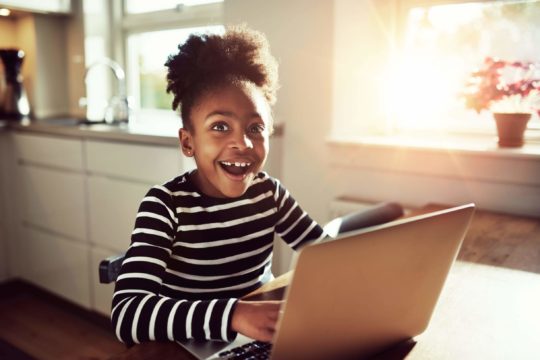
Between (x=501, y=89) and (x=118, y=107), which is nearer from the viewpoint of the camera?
(x=501, y=89)

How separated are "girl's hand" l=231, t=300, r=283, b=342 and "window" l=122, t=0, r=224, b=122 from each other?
191 centimetres

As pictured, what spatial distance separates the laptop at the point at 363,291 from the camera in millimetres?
443

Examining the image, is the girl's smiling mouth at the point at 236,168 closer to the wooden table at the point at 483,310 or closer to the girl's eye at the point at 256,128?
the girl's eye at the point at 256,128

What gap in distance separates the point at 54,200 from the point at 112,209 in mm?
447

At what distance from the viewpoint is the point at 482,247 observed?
103 cm

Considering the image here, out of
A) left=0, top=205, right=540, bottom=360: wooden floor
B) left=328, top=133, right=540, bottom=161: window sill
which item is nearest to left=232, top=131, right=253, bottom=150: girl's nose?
left=0, top=205, right=540, bottom=360: wooden floor

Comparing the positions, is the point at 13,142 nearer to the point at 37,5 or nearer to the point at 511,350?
the point at 37,5

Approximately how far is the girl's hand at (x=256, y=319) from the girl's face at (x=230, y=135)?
12.5 inches

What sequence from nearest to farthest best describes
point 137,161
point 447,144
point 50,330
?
point 447,144, point 137,161, point 50,330

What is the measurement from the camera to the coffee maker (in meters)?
2.57

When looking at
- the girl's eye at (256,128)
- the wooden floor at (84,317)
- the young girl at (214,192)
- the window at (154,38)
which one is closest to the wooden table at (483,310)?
the wooden floor at (84,317)

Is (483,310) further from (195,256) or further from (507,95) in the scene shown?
(507,95)

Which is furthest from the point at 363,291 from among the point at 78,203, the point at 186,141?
the point at 78,203

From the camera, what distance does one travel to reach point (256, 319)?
587 mm
